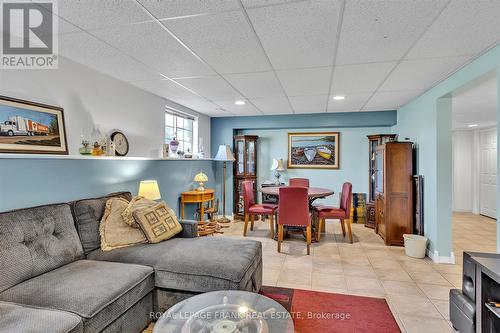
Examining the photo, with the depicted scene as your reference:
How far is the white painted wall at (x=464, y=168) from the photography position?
6820 mm

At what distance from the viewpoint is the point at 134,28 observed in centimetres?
201

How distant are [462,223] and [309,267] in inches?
180

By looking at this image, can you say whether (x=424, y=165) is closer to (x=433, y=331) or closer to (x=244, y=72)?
(x=433, y=331)

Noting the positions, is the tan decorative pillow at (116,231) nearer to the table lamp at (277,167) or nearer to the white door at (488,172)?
the table lamp at (277,167)

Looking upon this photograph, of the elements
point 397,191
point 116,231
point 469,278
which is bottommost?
point 469,278

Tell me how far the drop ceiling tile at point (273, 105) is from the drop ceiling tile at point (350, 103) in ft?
2.48

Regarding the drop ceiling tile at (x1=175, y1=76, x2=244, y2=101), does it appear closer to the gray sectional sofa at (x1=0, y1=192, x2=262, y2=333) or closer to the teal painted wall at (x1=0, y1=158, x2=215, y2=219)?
the teal painted wall at (x1=0, y1=158, x2=215, y2=219)

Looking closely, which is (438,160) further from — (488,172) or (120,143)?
(488,172)

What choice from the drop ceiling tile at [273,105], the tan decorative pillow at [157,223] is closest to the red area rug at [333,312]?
the tan decorative pillow at [157,223]

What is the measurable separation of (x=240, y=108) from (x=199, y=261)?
137 inches

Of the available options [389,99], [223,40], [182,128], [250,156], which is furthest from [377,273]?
[182,128]

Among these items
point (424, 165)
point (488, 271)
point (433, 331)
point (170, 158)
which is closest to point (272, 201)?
point (170, 158)

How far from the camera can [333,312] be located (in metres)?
2.27

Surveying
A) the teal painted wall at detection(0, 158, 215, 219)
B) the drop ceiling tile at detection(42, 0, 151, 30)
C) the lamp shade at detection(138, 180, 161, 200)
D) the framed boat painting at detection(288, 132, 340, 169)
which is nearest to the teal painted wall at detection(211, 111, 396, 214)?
the framed boat painting at detection(288, 132, 340, 169)
